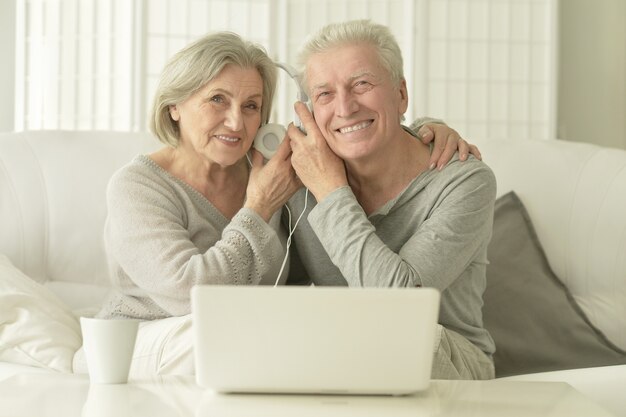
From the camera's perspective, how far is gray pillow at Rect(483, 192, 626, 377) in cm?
244

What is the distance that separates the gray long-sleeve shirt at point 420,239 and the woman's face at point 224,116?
196mm

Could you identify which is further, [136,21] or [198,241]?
[136,21]

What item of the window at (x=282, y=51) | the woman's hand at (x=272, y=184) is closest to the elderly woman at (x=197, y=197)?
the woman's hand at (x=272, y=184)

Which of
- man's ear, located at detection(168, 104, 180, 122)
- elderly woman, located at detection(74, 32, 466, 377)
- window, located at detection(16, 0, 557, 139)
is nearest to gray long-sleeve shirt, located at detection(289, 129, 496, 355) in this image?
elderly woman, located at detection(74, 32, 466, 377)

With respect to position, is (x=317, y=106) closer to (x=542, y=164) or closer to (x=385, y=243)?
(x=385, y=243)

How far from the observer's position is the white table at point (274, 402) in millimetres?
1241

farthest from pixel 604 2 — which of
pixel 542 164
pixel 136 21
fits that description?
pixel 542 164

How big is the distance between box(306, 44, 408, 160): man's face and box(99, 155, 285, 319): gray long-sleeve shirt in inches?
10.2

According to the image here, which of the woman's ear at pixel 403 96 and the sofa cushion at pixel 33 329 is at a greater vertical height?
the woman's ear at pixel 403 96

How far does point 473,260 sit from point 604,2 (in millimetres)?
3821

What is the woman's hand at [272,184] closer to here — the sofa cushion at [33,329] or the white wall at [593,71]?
the sofa cushion at [33,329]

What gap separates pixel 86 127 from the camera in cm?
497

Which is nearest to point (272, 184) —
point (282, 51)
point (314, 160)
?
point (314, 160)

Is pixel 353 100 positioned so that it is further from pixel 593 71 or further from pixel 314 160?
pixel 593 71
